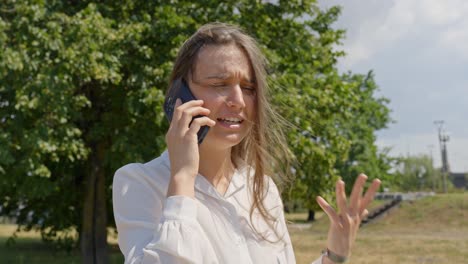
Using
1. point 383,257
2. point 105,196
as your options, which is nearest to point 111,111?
point 105,196

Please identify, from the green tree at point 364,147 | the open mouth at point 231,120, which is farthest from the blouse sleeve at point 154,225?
the green tree at point 364,147

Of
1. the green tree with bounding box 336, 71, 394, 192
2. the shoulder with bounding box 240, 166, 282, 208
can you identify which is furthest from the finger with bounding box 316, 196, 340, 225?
the green tree with bounding box 336, 71, 394, 192

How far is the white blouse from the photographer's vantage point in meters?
1.84

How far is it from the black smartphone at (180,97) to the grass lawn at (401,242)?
235 inches

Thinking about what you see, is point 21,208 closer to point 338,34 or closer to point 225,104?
point 338,34

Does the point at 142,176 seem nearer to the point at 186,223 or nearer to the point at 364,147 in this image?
the point at 186,223

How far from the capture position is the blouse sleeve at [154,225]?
1.82 meters

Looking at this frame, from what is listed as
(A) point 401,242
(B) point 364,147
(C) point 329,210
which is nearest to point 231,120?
(C) point 329,210

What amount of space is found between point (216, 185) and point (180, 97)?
0.37 meters

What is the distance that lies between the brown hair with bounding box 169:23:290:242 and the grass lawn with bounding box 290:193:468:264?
1848cm

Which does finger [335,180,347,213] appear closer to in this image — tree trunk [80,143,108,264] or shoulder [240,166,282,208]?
shoulder [240,166,282,208]

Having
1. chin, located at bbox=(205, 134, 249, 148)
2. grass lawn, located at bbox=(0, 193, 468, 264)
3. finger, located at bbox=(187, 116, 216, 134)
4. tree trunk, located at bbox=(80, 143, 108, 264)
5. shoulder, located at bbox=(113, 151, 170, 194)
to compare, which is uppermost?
finger, located at bbox=(187, 116, 216, 134)

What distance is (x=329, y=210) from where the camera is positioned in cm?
216

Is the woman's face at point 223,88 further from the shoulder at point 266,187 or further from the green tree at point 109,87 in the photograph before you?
the green tree at point 109,87
